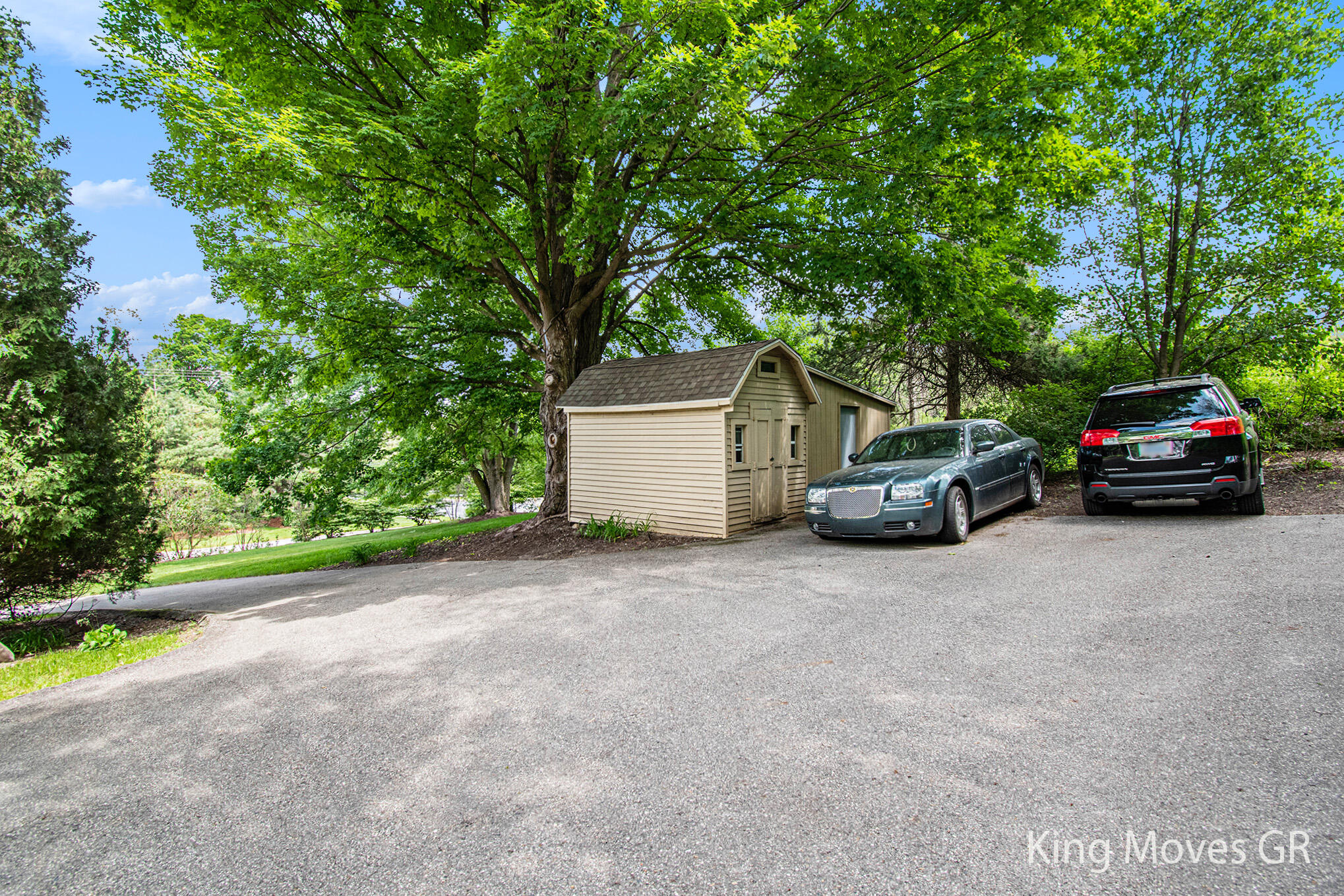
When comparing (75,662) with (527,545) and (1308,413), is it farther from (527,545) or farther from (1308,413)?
(1308,413)

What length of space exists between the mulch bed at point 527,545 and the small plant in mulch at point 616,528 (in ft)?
0.38

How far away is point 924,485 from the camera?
8266mm

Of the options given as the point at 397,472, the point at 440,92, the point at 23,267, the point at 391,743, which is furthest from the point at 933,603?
the point at 397,472

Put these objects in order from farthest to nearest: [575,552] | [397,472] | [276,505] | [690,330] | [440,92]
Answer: [397,472]
[690,330]
[276,505]
[575,552]
[440,92]

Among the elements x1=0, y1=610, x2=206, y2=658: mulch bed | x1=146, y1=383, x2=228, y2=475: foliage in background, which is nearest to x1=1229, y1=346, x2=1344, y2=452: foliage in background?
x1=0, y1=610, x2=206, y2=658: mulch bed

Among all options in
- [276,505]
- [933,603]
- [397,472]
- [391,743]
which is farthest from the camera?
[397,472]

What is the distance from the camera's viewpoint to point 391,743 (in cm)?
360

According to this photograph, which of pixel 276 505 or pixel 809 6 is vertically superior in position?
pixel 809 6

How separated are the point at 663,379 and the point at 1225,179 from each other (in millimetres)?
11837

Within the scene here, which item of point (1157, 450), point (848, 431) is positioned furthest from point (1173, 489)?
point (848, 431)

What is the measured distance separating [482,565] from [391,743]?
691cm

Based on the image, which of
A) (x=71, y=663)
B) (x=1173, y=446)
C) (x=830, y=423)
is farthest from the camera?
(x=830, y=423)

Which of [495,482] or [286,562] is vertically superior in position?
[495,482]

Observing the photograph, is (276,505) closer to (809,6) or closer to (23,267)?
(23,267)
